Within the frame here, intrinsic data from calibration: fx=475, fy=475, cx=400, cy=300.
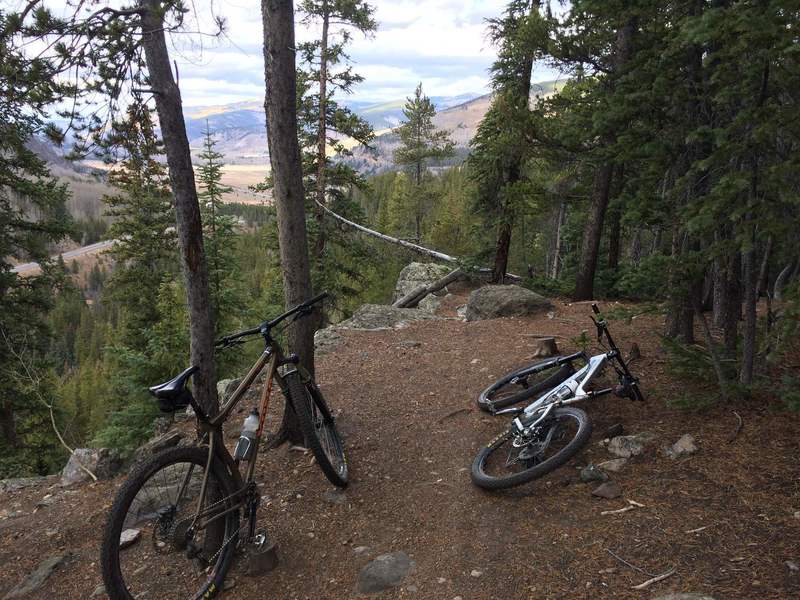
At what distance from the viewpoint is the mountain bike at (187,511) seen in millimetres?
3076

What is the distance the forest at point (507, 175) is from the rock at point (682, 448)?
27.0 inches

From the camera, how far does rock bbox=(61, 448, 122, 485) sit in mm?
6984

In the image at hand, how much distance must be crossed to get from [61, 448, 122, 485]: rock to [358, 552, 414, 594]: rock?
515 centimetres

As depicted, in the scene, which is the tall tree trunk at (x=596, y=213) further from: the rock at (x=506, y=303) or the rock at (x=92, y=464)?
the rock at (x=92, y=464)

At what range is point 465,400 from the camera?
22.4 ft

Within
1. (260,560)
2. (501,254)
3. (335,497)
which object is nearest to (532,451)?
(335,497)

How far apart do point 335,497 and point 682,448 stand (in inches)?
130

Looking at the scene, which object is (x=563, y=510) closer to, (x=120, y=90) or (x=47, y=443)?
(x=120, y=90)

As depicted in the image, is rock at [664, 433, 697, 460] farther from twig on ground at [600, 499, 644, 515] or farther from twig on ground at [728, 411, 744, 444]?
twig on ground at [600, 499, 644, 515]

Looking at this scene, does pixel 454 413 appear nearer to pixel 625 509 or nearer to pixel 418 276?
pixel 625 509

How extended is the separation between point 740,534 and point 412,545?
2361mm

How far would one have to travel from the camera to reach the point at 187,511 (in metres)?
3.31

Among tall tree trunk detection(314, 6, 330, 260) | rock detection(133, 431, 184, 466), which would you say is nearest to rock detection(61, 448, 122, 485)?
rock detection(133, 431, 184, 466)

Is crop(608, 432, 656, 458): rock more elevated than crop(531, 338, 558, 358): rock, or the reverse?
crop(608, 432, 656, 458): rock
